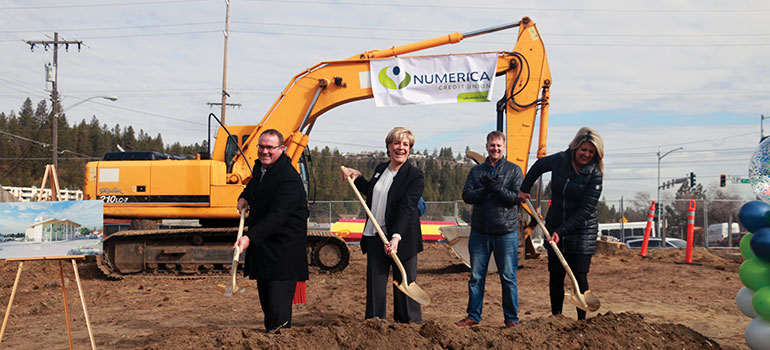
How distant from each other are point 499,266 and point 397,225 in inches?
44.3

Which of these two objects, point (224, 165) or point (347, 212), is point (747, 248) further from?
point (347, 212)

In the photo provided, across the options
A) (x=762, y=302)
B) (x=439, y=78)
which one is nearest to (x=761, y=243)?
(x=762, y=302)

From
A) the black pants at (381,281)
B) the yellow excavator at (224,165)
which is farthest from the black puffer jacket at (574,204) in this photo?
the yellow excavator at (224,165)

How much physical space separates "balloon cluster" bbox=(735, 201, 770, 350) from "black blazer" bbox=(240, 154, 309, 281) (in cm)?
336

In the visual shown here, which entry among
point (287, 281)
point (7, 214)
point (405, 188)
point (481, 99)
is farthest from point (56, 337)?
point (481, 99)

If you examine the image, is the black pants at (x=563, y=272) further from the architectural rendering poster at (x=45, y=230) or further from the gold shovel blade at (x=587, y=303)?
the architectural rendering poster at (x=45, y=230)

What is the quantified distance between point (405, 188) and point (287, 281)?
45.1 inches

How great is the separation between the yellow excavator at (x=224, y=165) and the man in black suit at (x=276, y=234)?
551 cm

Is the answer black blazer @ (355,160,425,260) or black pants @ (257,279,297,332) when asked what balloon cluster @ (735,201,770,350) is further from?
black pants @ (257,279,297,332)

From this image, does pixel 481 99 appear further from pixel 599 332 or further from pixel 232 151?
pixel 599 332

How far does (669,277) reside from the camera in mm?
9758

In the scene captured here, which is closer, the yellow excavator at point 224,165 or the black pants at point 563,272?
the black pants at point 563,272

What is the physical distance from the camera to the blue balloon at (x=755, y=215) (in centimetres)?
444

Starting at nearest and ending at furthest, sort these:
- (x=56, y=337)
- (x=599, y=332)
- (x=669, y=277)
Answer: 1. (x=599, y=332)
2. (x=56, y=337)
3. (x=669, y=277)
